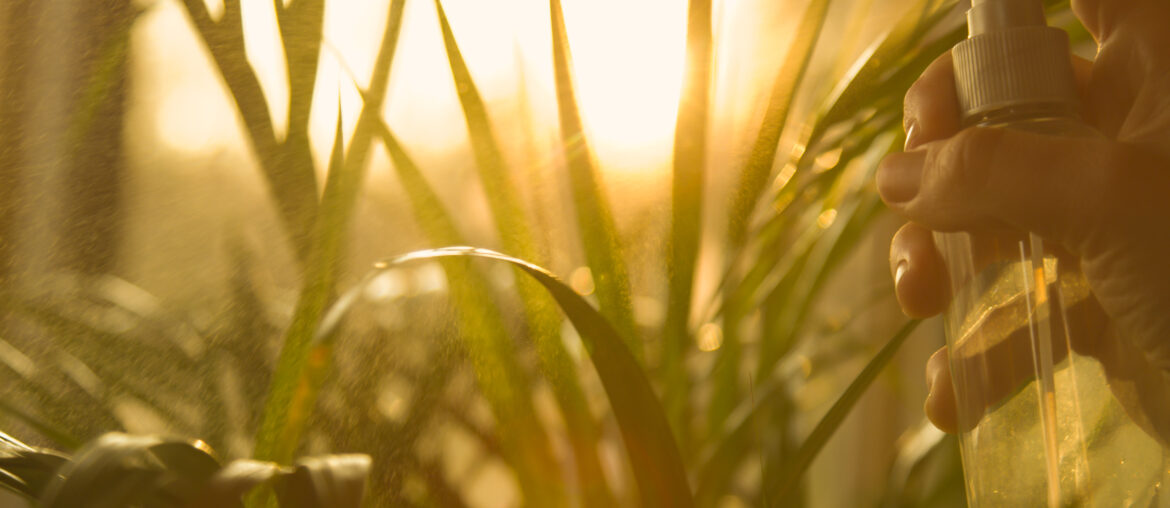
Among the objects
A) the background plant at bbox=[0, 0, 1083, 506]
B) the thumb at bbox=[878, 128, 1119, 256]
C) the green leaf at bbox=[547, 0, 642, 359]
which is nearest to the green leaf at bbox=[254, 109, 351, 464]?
the background plant at bbox=[0, 0, 1083, 506]

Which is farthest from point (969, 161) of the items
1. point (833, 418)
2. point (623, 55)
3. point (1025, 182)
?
point (623, 55)

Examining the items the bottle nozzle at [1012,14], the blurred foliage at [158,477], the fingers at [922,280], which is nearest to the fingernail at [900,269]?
the fingers at [922,280]

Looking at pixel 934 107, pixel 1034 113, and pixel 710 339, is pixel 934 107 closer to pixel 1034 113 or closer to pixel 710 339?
pixel 1034 113

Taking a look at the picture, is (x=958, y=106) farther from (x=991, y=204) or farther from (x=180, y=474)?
(x=180, y=474)

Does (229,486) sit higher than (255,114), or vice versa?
(255,114)

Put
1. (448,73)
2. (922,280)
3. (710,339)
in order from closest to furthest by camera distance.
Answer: (922,280) → (448,73) → (710,339)
